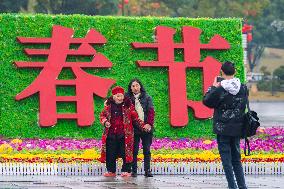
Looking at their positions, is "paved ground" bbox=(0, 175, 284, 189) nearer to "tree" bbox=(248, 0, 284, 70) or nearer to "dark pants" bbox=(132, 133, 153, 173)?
"dark pants" bbox=(132, 133, 153, 173)

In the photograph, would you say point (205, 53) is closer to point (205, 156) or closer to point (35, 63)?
point (35, 63)

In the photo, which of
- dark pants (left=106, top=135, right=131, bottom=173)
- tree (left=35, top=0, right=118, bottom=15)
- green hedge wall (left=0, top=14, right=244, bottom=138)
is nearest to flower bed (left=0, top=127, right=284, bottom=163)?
green hedge wall (left=0, top=14, right=244, bottom=138)

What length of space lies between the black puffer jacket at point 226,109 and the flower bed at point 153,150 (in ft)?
14.7

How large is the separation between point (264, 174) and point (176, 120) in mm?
6812

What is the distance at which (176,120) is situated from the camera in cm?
2414

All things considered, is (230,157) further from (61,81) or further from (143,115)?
(61,81)

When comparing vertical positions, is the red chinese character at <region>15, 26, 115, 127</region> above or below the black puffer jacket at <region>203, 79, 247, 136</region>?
above

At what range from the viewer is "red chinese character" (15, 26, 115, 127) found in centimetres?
2348

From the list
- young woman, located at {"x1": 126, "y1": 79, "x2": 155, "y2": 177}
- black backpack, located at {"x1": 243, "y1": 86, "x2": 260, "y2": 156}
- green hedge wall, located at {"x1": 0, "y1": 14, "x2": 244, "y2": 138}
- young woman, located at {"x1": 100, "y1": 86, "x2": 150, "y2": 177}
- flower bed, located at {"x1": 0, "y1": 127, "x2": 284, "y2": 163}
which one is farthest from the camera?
green hedge wall, located at {"x1": 0, "y1": 14, "x2": 244, "y2": 138}

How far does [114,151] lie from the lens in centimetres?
1653

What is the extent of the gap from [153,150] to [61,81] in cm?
408

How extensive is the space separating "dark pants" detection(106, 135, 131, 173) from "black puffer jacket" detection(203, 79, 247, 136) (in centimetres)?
345

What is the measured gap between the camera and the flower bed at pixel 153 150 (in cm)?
1791

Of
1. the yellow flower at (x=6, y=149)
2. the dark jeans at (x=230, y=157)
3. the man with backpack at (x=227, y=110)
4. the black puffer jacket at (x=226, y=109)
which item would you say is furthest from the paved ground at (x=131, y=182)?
the yellow flower at (x=6, y=149)
